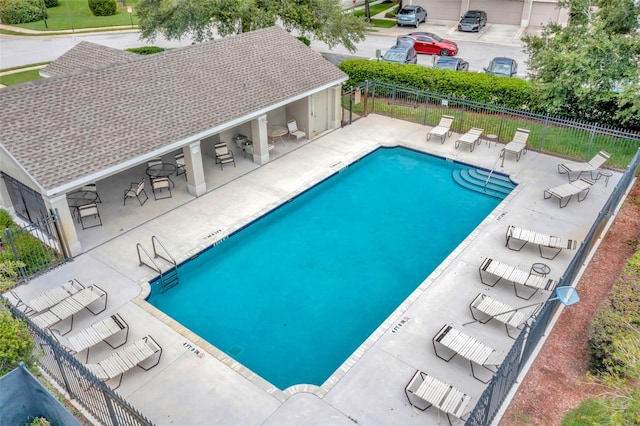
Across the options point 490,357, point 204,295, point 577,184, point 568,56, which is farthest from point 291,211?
point 568,56

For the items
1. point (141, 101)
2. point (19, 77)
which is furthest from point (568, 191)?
point (19, 77)

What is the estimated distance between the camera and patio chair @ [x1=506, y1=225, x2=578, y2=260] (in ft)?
50.2

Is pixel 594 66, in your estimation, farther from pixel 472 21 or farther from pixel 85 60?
pixel 472 21

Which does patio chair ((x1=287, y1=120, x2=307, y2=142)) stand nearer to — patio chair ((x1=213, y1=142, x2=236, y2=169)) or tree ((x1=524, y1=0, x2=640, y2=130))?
patio chair ((x1=213, y1=142, x2=236, y2=169))

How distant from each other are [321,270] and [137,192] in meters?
7.34

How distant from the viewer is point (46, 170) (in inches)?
571

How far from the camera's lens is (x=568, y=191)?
59.6 feet

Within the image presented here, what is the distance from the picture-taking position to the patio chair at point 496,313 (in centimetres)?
1264

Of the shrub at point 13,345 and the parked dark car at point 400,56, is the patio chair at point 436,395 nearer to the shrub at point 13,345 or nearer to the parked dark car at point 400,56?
the shrub at point 13,345

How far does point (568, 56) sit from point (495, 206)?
6744mm

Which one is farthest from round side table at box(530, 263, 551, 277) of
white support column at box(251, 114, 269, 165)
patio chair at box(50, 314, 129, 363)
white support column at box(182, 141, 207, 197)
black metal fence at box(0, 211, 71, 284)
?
black metal fence at box(0, 211, 71, 284)

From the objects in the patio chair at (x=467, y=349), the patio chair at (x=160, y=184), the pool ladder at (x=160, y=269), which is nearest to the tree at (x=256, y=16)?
the patio chair at (x=160, y=184)

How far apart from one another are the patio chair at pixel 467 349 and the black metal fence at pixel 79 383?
22.4ft

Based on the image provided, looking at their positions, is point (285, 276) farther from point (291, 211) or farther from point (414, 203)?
point (414, 203)
